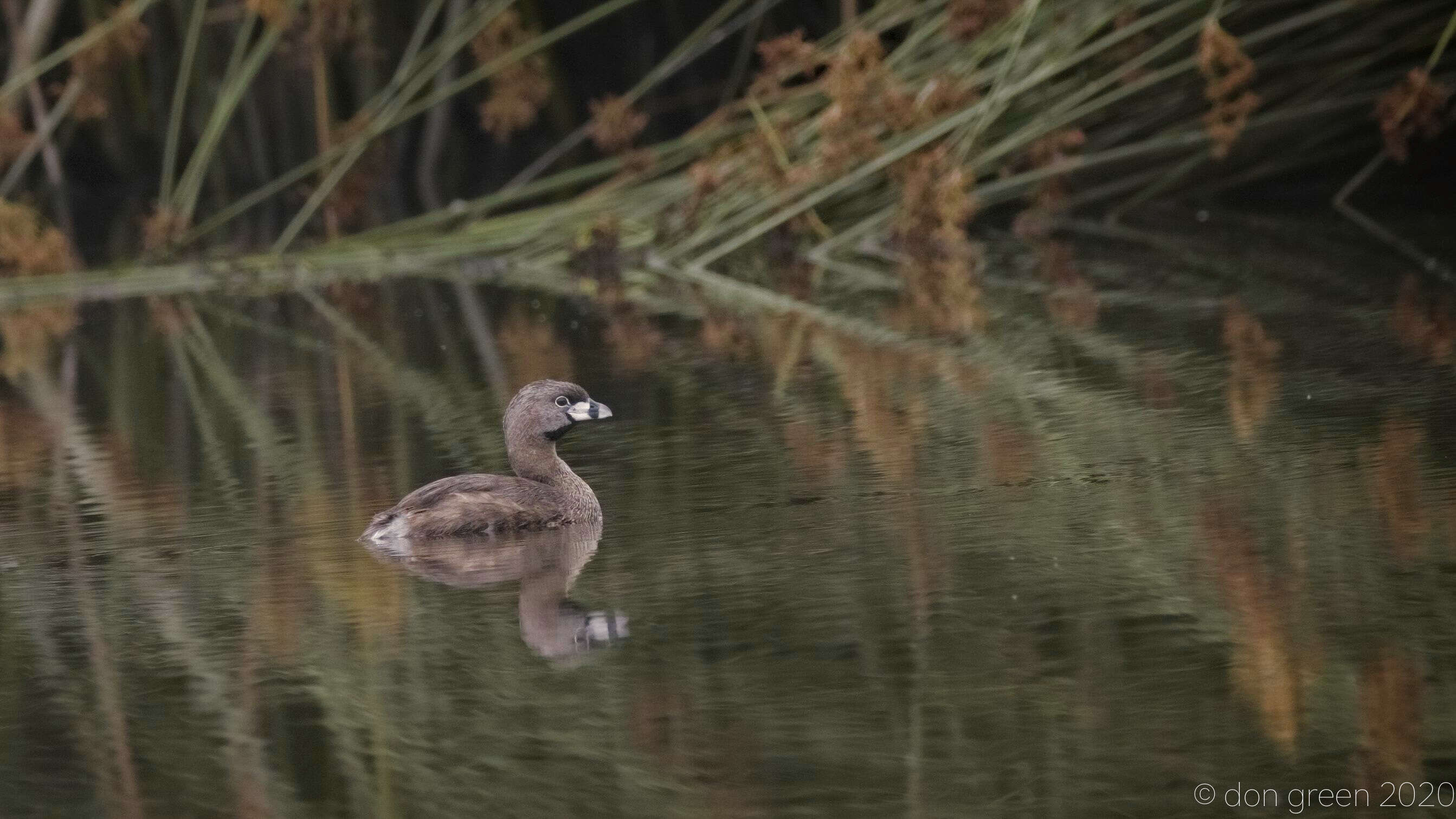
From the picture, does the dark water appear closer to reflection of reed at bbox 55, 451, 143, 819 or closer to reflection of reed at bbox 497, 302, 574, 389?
reflection of reed at bbox 55, 451, 143, 819

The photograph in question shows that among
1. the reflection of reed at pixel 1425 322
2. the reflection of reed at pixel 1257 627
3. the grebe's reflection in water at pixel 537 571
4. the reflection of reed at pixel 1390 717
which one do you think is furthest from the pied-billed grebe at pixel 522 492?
the reflection of reed at pixel 1425 322

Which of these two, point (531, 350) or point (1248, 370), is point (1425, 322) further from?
point (531, 350)

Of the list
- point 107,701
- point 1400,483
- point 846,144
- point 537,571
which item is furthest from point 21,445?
point 1400,483

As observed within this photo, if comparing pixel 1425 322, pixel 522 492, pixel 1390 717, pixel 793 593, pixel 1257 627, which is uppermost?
pixel 1425 322

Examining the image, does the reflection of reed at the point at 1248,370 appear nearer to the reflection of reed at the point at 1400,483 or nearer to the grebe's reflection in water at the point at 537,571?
the reflection of reed at the point at 1400,483

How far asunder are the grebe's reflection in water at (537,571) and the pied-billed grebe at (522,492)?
0.11 feet

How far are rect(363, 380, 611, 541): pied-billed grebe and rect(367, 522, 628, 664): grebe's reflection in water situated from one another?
3 centimetres

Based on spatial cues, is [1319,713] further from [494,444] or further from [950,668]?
[494,444]

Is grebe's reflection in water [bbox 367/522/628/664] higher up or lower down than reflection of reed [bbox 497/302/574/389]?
lower down

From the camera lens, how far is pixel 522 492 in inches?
293

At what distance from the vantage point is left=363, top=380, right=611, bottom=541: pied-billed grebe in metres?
7.28

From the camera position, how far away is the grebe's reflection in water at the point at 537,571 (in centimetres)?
586

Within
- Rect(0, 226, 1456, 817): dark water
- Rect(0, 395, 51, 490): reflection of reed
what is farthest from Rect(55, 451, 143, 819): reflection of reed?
Rect(0, 395, 51, 490): reflection of reed

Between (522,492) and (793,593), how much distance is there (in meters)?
1.46
